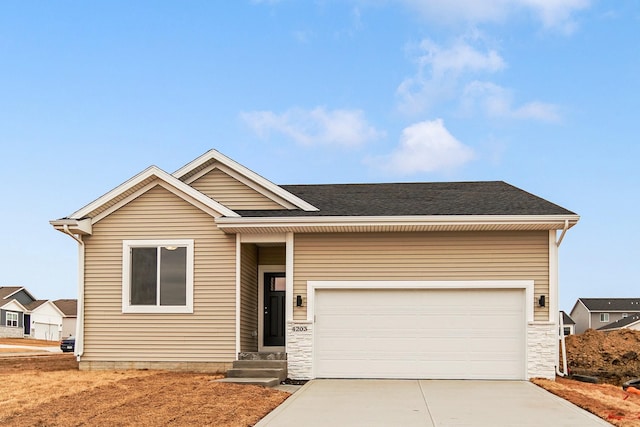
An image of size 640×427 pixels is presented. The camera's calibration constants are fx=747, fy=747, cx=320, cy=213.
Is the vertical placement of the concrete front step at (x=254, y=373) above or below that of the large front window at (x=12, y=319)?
above

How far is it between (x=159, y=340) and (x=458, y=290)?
6.64 meters

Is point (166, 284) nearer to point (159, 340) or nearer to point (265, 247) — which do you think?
point (159, 340)

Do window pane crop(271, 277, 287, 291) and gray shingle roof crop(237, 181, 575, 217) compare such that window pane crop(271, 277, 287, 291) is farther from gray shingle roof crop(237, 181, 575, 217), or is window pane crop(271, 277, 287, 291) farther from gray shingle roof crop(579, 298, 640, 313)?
gray shingle roof crop(579, 298, 640, 313)

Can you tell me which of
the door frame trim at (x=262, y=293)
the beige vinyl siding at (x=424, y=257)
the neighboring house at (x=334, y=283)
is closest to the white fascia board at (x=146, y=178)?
the neighboring house at (x=334, y=283)

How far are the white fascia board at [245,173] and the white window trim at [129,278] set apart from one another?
7.28ft

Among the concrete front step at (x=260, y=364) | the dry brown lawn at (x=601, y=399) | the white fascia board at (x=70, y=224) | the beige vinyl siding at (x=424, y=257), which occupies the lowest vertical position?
the dry brown lawn at (x=601, y=399)

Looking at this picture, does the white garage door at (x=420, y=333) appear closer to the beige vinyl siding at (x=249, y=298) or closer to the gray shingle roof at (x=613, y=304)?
the beige vinyl siding at (x=249, y=298)

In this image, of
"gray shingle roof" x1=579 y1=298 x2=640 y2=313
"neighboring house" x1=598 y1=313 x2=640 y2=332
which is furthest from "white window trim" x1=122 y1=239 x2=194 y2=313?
"gray shingle roof" x1=579 y1=298 x2=640 y2=313

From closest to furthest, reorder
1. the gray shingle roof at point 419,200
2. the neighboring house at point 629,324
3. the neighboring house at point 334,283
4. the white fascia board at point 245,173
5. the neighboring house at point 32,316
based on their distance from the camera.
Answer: the neighboring house at point 334,283 < the gray shingle roof at point 419,200 < the white fascia board at point 245,173 < the neighboring house at point 629,324 < the neighboring house at point 32,316

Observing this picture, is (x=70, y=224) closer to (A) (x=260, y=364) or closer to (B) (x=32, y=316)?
(A) (x=260, y=364)

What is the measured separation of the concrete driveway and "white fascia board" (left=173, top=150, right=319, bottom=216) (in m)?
4.25

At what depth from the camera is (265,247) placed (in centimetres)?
1842

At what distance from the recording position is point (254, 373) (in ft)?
50.0

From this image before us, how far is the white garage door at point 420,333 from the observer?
A: 15.9 meters
